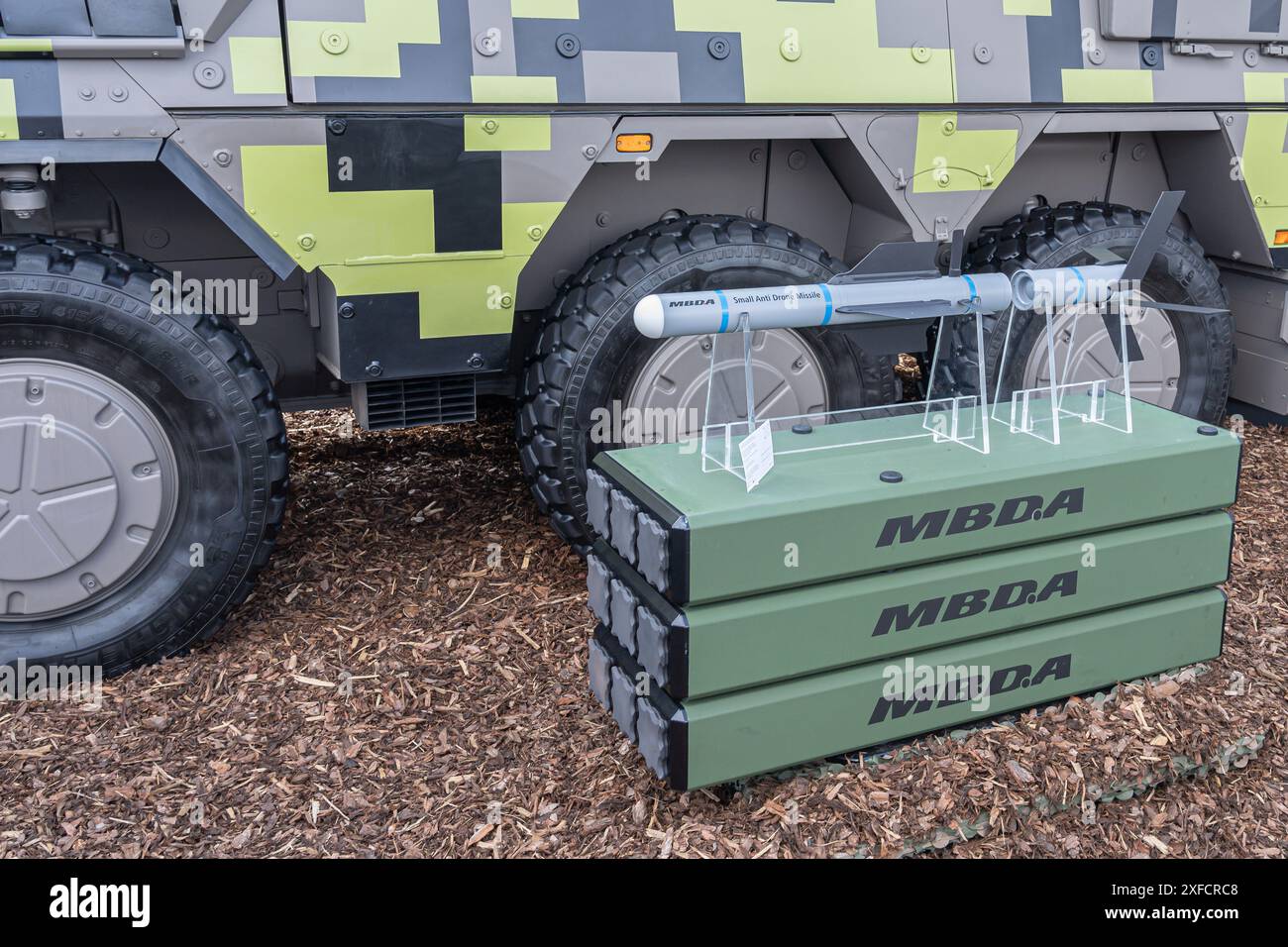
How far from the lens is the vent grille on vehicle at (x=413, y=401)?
393cm

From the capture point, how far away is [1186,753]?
3.35 m

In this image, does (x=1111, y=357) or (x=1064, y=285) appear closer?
(x=1064, y=285)

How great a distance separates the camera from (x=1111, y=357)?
464 centimetres

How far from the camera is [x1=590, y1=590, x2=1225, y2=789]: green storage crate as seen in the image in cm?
302

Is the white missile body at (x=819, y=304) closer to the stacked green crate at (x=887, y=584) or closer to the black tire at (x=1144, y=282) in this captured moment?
the stacked green crate at (x=887, y=584)

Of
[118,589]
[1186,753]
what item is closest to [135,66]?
[118,589]

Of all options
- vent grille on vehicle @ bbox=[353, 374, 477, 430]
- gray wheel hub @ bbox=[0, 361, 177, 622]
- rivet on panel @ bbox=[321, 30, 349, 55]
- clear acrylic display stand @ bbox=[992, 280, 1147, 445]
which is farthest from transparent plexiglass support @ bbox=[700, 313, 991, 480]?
gray wheel hub @ bbox=[0, 361, 177, 622]

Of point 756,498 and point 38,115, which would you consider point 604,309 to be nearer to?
point 756,498

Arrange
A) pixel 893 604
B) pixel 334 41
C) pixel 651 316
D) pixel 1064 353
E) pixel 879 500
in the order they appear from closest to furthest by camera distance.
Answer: pixel 879 500
pixel 893 604
pixel 651 316
pixel 334 41
pixel 1064 353

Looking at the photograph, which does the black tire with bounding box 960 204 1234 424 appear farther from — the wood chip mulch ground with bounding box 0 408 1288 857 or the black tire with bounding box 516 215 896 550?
the wood chip mulch ground with bounding box 0 408 1288 857

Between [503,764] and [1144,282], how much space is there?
9.84 ft

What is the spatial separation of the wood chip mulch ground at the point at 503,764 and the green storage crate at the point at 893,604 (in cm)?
31

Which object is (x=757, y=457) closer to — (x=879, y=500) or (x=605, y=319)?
(x=879, y=500)

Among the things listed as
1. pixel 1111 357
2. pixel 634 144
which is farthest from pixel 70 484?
pixel 1111 357
